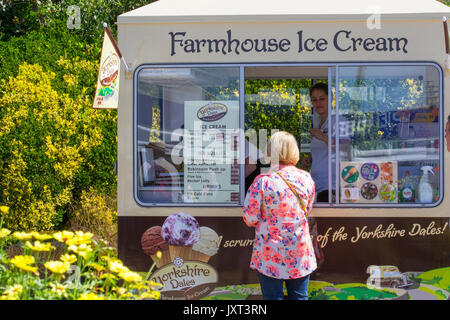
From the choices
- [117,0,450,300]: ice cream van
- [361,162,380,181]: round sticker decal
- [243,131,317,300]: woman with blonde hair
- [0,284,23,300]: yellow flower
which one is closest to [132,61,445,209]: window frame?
[117,0,450,300]: ice cream van

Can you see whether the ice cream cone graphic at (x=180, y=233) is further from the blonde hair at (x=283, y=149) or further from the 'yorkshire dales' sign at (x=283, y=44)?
the 'yorkshire dales' sign at (x=283, y=44)

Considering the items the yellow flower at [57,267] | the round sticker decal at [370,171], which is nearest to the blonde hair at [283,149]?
the round sticker decal at [370,171]

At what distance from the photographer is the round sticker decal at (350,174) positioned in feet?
14.1

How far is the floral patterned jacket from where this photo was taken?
3.60 m

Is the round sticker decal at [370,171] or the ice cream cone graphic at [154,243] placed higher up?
the round sticker decal at [370,171]

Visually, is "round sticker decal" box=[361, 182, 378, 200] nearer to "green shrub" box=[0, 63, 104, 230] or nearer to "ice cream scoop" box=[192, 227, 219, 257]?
"ice cream scoop" box=[192, 227, 219, 257]

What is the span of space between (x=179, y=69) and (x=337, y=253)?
6.46 ft

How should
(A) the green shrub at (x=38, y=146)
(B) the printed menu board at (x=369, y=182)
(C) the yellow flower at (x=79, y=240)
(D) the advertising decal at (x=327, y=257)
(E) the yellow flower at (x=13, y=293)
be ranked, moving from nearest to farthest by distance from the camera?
(E) the yellow flower at (x=13, y=293), (C) the yellow flower at (x=79, y=240), (D) the advertising decal at (x=327, y=257), (B) the printed menu board at (x=369, y=182), (A) the green shrub at (x=38, y=146)

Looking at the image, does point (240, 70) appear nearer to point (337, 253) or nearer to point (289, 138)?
point (289, 138)

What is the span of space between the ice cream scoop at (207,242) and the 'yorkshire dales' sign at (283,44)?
1453mm

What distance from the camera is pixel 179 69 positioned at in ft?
14.1

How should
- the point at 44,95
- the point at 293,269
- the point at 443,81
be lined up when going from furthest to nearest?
1. the point at 44,95
2. the point at 443,81
3. the point at 293,269

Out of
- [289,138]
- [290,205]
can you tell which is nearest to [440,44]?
[289,138]

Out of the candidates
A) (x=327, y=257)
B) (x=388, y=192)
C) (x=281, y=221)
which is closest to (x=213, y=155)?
(x=281, y=221)
